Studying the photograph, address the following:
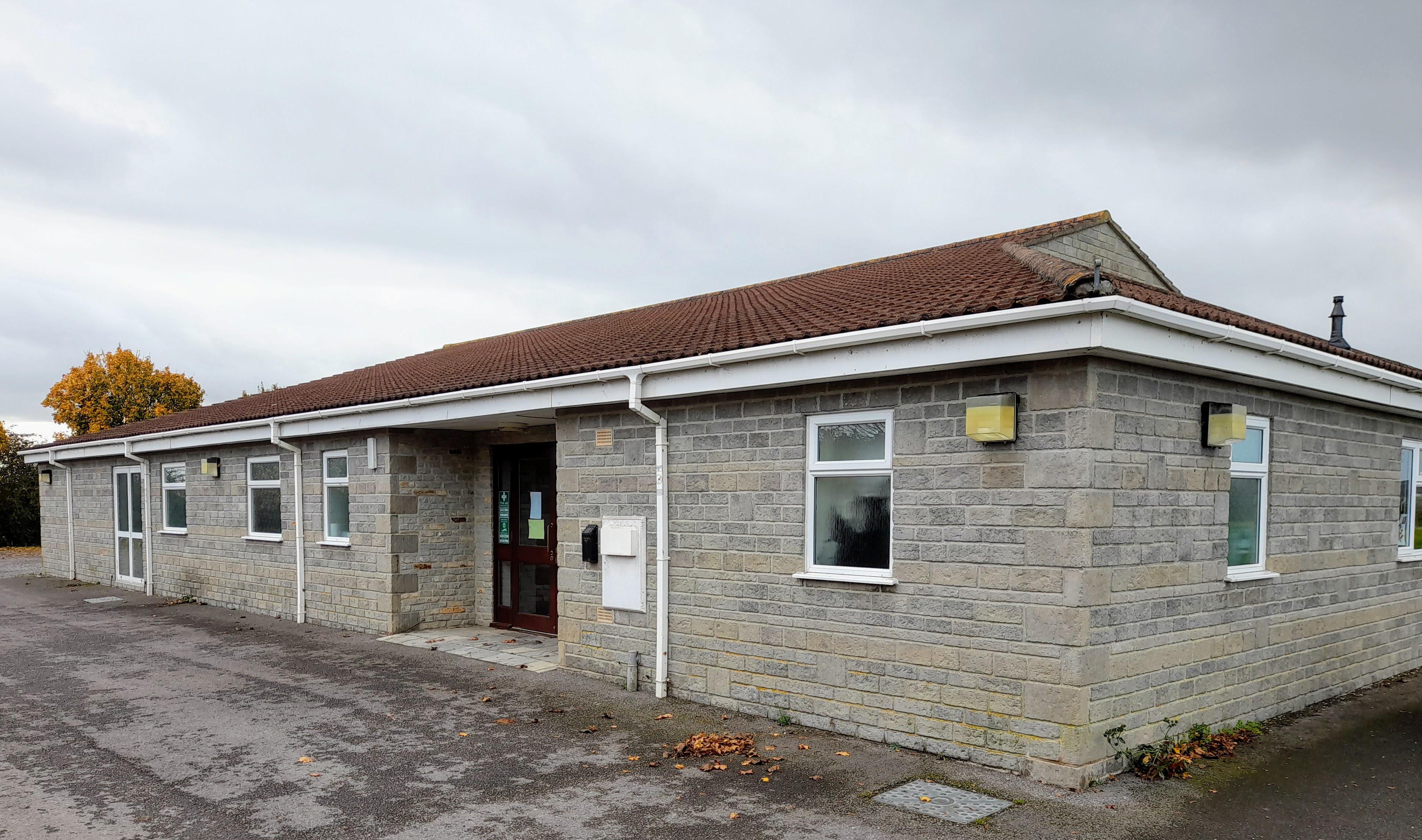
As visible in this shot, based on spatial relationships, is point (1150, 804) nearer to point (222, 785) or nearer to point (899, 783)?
point (899, 783)

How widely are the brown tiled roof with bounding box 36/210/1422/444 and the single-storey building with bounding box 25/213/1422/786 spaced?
0.28 feet

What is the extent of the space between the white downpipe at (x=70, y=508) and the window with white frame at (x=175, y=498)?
183 inches

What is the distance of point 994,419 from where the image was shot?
557 cm

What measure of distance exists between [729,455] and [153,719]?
203 inches

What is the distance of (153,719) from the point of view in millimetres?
7344

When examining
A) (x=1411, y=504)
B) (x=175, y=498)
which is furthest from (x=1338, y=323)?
(x=175, y=498)

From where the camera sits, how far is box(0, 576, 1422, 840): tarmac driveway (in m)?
4.98

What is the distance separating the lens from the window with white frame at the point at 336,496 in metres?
11.7

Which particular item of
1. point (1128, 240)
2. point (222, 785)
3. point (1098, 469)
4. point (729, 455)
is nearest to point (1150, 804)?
point (1098, 469)

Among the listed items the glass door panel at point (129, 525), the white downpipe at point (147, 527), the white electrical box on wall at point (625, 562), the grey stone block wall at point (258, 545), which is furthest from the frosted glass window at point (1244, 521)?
the glass door panel at point (129, 525)

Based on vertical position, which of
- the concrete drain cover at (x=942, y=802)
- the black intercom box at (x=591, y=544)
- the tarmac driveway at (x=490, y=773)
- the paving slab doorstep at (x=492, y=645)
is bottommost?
the paving slab doorstep at (x=492, y=645)

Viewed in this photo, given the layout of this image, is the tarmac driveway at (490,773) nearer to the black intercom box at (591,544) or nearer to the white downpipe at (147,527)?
the black intercom box at (591,544)

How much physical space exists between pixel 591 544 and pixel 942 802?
13.7ft

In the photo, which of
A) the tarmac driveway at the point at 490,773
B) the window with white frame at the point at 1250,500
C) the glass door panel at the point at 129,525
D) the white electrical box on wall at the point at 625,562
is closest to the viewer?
the tarmac driveway at the point at 490,773
